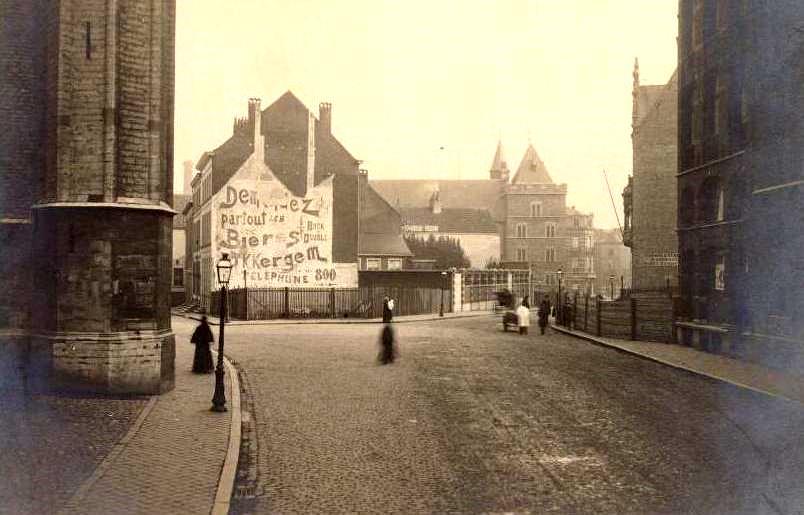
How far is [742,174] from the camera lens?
23359 millimetres

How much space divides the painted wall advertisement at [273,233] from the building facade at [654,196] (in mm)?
18607

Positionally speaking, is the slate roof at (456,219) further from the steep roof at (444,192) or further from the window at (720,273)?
the window at (720,273)

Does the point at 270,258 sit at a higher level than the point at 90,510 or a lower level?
higher

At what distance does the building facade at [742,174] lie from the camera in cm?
2000

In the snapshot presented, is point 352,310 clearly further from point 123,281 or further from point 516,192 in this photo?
point 516,192

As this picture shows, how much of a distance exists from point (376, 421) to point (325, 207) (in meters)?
36.8

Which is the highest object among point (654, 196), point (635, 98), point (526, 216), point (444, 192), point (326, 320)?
point (635, 98)

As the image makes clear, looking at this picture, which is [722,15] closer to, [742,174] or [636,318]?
[742,174]

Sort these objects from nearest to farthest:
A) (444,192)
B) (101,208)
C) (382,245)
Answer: (101,208) < (382,245) < (444,192)

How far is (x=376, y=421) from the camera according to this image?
12.2m

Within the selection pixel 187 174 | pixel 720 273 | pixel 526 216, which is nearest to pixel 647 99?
pixel 720 273

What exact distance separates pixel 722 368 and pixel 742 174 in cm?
667

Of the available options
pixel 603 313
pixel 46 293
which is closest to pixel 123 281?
pixel 46 293

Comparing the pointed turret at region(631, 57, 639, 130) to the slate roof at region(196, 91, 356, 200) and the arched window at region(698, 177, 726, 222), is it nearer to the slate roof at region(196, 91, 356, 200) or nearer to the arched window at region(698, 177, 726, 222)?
the slate roof at region(196, 91, 356, 200)
